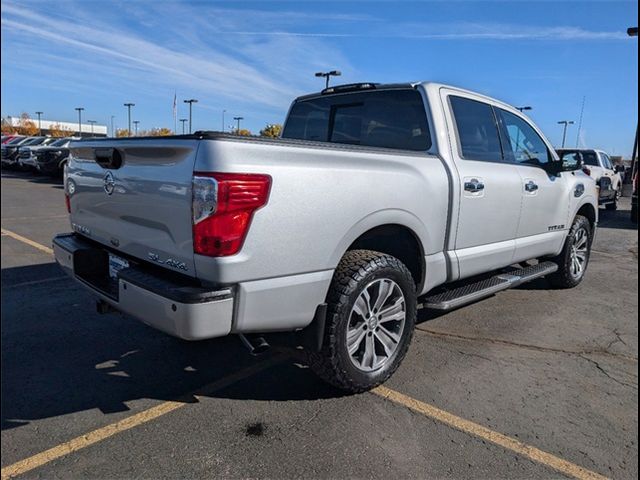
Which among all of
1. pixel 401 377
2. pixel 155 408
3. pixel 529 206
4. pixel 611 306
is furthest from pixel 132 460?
pixel 611 306

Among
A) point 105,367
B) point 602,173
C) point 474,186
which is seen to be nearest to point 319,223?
point 474,186

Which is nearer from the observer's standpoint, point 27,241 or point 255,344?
point 255,344

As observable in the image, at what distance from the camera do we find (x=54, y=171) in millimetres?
19031

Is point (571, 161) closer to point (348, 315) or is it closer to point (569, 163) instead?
point (569, 163)

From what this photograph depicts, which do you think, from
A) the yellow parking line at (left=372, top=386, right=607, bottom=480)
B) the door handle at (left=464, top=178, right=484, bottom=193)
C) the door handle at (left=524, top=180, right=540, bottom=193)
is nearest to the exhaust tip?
the yellow parking line at (left=372, top=386, right=607, bottom=480)

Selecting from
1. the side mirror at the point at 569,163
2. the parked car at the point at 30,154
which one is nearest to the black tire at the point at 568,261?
the side mirror at the point at 569,163

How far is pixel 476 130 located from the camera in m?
4.30

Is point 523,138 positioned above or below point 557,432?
above

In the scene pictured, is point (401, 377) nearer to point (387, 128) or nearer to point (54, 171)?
point (387, 128)

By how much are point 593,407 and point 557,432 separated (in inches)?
19.5

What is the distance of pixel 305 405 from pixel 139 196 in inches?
62.3

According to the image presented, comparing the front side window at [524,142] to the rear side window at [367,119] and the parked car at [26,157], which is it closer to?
the rear side window at [367,119]

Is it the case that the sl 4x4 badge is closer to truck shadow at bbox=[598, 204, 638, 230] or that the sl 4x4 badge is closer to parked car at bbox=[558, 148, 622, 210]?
truck shadow at bbox=[598, 204, 638, 230]

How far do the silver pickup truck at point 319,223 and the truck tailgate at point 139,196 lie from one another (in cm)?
1
